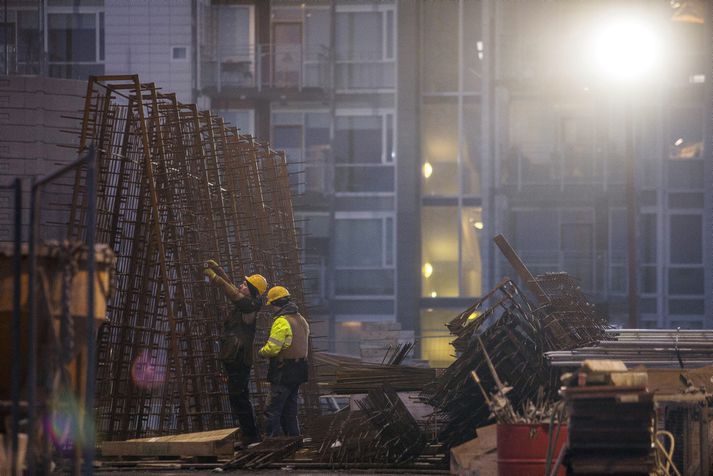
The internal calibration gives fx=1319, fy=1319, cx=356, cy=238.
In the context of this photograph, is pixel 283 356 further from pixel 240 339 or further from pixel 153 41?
pixel 153 41

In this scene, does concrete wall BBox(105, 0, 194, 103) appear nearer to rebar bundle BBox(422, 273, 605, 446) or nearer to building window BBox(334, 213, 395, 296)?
building window BBox(334, 213, 395, 296)

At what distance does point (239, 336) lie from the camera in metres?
16.2

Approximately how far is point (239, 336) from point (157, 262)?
1.53 m

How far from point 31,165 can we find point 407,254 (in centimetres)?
2293

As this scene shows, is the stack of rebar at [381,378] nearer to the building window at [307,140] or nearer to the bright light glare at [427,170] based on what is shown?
the building window at [307,140]

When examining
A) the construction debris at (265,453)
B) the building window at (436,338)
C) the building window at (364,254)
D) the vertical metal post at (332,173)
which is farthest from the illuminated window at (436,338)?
the construction debris at (265,453)

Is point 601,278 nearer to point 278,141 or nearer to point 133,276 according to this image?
point 278,141

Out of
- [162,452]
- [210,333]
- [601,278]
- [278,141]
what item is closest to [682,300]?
[601,278]

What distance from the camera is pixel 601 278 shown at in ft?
139

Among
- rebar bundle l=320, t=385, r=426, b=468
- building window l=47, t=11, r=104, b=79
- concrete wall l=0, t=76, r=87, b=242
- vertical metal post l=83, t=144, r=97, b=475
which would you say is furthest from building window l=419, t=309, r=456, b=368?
vertical metal post l=83, t=144, r=97, b=475

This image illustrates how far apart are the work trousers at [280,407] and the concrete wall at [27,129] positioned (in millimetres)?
6772

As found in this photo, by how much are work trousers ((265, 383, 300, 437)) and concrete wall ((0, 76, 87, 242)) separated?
677 centimetres

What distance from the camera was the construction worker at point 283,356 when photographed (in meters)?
16.1

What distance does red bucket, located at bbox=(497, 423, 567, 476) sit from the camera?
1164cm
